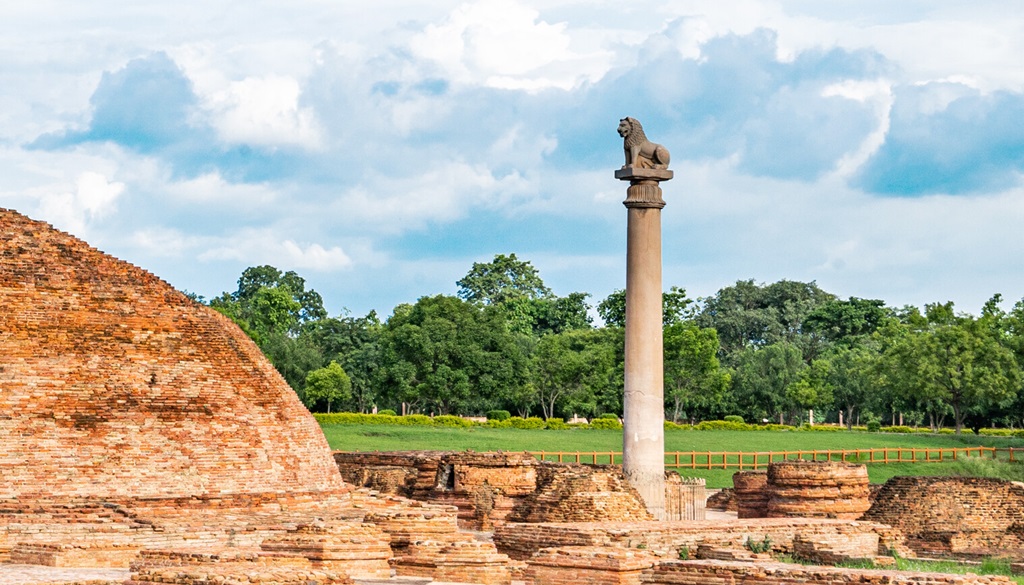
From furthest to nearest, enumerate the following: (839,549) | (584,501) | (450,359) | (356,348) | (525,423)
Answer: (356,348) < (450,359) < (525,423) < (584,501) < (839,549)

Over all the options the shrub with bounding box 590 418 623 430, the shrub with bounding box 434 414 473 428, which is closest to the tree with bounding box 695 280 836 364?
the shrub with bounding box 590 418 623 430

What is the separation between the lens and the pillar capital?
26.8m

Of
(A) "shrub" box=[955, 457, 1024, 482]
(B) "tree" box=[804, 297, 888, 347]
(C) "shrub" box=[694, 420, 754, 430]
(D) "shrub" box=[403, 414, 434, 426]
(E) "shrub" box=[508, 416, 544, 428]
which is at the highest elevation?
(B) "tree" box=[804, 297, 888, 347]

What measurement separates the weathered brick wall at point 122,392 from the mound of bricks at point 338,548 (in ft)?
7.94

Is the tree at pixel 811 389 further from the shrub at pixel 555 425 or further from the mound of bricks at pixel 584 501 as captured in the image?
the mound of bricks at pixel 584 501

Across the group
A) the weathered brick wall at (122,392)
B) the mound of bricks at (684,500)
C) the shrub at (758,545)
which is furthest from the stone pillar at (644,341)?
the weathered brick wall at (122,392)

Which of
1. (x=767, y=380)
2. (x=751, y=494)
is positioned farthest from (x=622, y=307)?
(x=751, y=494)

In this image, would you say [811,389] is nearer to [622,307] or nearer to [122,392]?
[622,307]

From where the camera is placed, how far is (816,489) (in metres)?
30.8

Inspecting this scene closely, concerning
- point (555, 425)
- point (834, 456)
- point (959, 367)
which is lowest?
point (834, 456)

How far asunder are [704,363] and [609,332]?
312 inches

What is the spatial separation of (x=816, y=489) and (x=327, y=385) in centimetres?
4093

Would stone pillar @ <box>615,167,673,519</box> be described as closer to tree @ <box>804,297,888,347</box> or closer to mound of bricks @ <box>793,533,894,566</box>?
mound of bricks @ <box>793,533,894,566</box>

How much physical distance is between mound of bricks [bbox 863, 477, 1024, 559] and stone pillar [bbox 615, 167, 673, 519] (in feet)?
15.0
